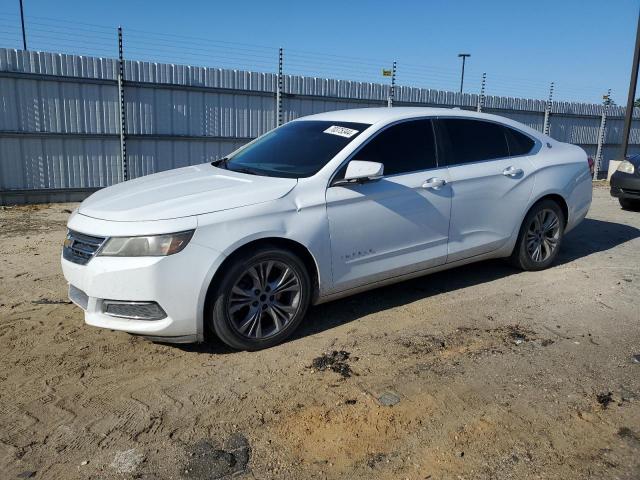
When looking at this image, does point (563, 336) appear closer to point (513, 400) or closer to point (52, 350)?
point (513, 400)

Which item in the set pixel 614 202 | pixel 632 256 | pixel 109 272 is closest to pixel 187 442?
pixel 109 272

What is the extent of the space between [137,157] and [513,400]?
353 inches

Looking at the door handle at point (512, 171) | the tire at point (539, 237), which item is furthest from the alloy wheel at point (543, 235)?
the door handle at point (512, 171)

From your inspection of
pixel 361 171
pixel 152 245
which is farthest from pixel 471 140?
pixel 152 245

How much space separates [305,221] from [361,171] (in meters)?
0.57

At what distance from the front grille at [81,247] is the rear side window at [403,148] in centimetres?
200

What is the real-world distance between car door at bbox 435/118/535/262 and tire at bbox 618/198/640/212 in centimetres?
578

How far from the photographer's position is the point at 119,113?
10242 mm

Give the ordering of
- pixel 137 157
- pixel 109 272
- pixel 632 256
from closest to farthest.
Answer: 1. pixel 109 272
2. pixel 632 256
3. pixel 137 157

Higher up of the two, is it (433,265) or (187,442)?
(433,265)

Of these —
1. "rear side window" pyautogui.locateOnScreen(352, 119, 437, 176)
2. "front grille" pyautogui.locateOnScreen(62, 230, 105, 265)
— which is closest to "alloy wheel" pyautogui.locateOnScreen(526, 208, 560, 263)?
"rear side window" pyautogui.locateOnScreen(352, 119, 437, 176)

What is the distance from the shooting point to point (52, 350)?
3941mm

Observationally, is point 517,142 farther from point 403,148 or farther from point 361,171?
point 361,171

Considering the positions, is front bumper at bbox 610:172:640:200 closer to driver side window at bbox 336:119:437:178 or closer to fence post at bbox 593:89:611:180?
driver side window at bbox 336:119:437:178
